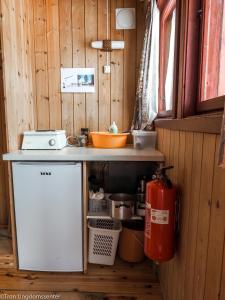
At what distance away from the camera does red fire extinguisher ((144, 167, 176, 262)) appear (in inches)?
43.3

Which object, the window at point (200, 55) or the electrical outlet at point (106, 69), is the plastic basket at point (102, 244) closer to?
the window at point (200, 55)

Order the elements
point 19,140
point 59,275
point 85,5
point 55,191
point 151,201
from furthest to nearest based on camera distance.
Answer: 1. point 85,5
2. point 19,140
3. point 59,275
4. point 55,191
5. point 151,201

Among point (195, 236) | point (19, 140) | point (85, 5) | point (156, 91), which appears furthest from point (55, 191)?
point (85, 5)

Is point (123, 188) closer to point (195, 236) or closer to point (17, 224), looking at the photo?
point (17, 224)

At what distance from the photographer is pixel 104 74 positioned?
6.98ft

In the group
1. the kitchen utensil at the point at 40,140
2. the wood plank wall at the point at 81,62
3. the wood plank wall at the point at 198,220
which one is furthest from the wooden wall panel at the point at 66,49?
the wood plank wall at the point at 198,220

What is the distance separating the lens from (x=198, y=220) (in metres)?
0.90

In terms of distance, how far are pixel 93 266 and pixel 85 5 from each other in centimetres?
228

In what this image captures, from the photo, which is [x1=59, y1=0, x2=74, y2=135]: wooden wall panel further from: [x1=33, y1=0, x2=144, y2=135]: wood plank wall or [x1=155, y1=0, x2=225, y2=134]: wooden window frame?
[x1=155, y1=0, x2=225, y2=134]: wooden window frame

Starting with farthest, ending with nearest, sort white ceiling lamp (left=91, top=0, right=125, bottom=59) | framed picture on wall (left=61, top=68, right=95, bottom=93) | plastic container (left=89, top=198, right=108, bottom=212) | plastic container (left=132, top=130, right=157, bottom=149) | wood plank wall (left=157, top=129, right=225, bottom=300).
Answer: framed picture on wall (left=61, top=68, right=95, bottom=93) < white ceiling lamp (left=91, top=0, right=125, bottom=59) < plastic container (left=132, top=130, right=157, bottom=149) < plastic container (left=89, top=198, right=108, bottom=212) < wood plank wall (left=157, top=129, right=225, bottom=300)

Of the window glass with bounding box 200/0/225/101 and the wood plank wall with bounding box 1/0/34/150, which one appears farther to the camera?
the wood plank wall with bounding box 1/0/34/150

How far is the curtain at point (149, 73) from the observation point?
5.91 feet

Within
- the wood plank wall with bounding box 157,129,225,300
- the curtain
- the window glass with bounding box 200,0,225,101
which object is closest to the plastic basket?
the wood plank wall with bounding box 157,129,225,300

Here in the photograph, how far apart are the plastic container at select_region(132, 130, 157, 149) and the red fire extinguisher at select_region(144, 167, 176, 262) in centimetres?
71
